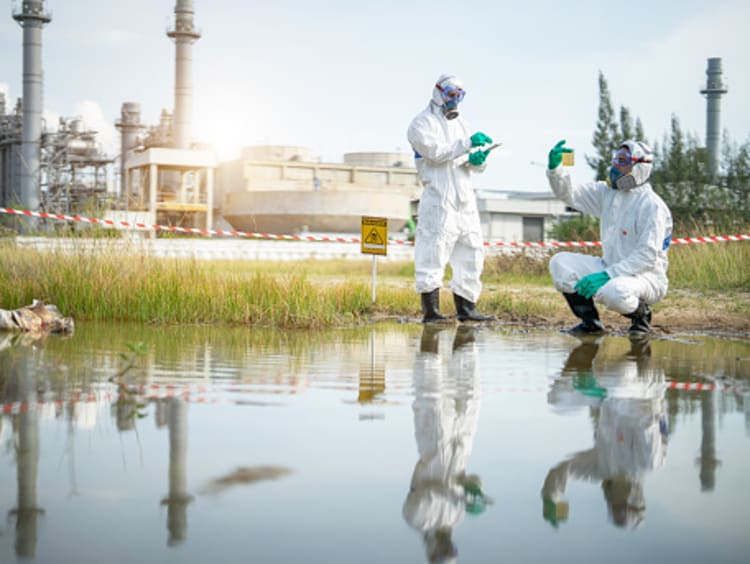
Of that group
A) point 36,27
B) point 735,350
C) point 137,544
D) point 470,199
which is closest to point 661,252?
point 735,350

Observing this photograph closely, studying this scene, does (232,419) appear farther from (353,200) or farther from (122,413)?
(353,200)

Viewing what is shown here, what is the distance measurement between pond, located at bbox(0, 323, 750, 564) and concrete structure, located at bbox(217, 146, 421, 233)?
177 ft

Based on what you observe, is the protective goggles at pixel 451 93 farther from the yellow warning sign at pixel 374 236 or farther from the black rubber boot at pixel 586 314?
the black rubber boot at pixel 586 314

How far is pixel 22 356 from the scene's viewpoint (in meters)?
6.42

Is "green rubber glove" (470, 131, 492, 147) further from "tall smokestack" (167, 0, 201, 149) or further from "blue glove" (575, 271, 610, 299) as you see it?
"tall smokestack" (167, 0, 201, 149)

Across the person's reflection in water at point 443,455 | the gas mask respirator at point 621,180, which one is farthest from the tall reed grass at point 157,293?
the person's reflection in water at point 443,455

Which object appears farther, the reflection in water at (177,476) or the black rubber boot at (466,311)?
the black rubber boot at (466,311)

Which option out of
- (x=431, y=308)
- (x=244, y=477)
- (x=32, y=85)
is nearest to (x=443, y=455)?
(x=244, y=477)

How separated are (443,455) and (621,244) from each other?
600 cm

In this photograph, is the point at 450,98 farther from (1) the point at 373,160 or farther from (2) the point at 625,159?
(1) the point at 373,160

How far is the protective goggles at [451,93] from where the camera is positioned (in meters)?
10.6

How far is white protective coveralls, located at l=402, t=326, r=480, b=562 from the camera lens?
2.73 m

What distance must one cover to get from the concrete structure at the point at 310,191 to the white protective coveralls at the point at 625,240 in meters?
50.4

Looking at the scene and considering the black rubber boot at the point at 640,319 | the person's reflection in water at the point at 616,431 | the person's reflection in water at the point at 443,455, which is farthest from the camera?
the black rubber boot at the point at 640,319
